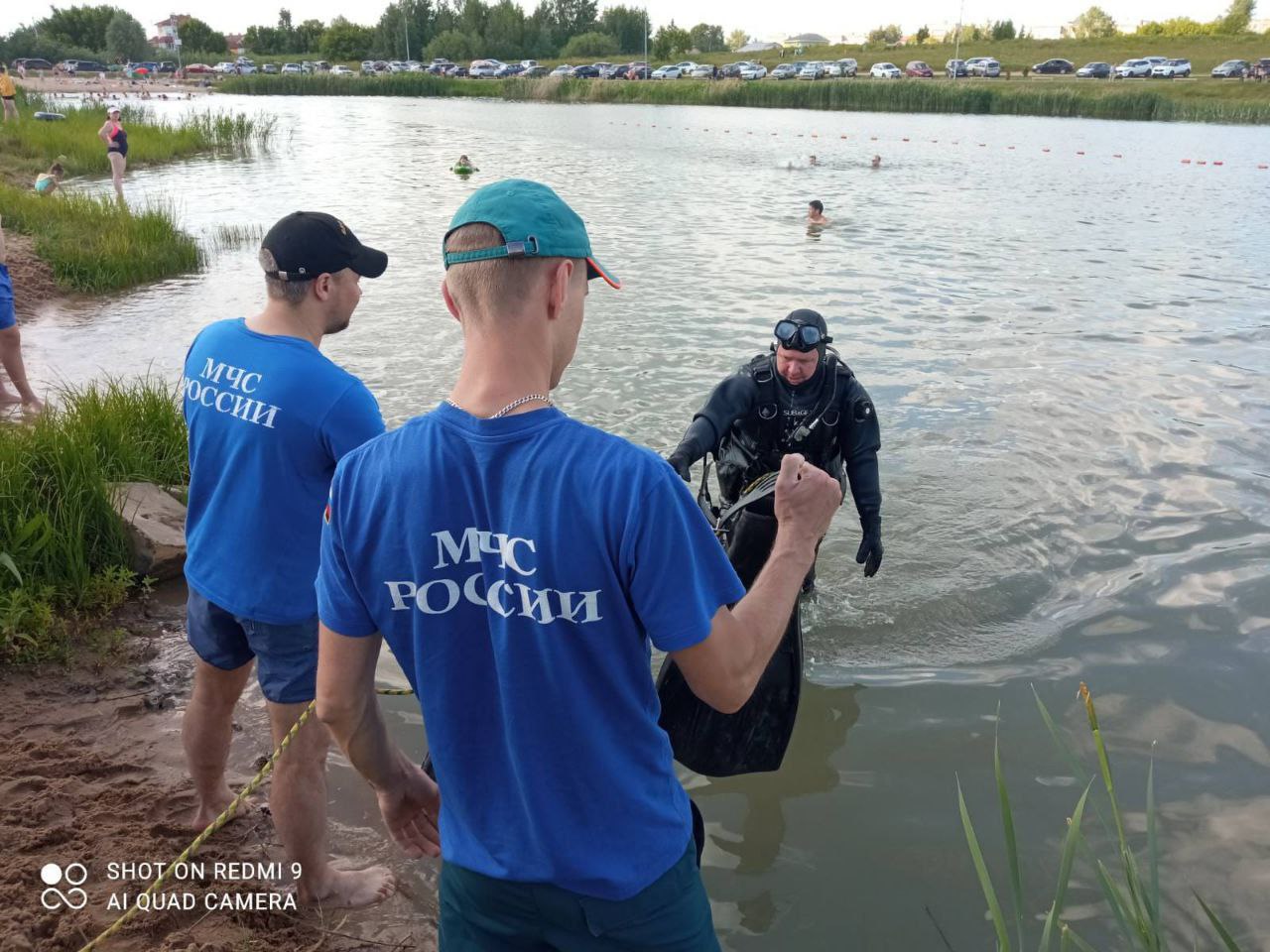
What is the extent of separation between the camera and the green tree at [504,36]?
117 meters

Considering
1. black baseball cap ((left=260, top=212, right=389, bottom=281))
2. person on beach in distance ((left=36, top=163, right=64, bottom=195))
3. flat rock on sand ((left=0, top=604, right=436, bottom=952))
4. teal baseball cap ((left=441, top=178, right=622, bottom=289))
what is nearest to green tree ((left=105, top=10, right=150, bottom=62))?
person on beach in distance ((left=36, top=163, right=64, bottom=195))

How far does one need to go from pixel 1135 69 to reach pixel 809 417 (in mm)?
68847

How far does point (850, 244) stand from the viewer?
55.6ft

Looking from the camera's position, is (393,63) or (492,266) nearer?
(492,266)

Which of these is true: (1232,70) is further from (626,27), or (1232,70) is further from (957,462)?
(626,27)

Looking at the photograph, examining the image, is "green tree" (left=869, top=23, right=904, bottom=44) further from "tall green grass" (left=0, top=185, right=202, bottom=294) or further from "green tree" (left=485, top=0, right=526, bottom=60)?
"tall green grass" (left=0, top=185, right=202, bottom=294)

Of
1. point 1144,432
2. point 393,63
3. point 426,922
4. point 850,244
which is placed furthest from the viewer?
point 393,63

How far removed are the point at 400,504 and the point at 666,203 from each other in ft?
68.8

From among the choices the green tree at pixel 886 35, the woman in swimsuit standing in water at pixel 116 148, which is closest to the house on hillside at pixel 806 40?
the green tree at pixel 886 35

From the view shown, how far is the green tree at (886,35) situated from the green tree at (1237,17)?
3334cm

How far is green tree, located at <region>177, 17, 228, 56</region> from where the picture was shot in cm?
11512

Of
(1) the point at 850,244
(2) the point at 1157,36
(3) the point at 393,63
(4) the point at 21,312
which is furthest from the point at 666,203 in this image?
(3) the point at 393,63

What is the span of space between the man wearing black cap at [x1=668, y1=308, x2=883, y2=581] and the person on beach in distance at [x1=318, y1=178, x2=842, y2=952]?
3.05m

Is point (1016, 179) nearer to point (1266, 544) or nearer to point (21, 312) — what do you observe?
point (1266, 544)
